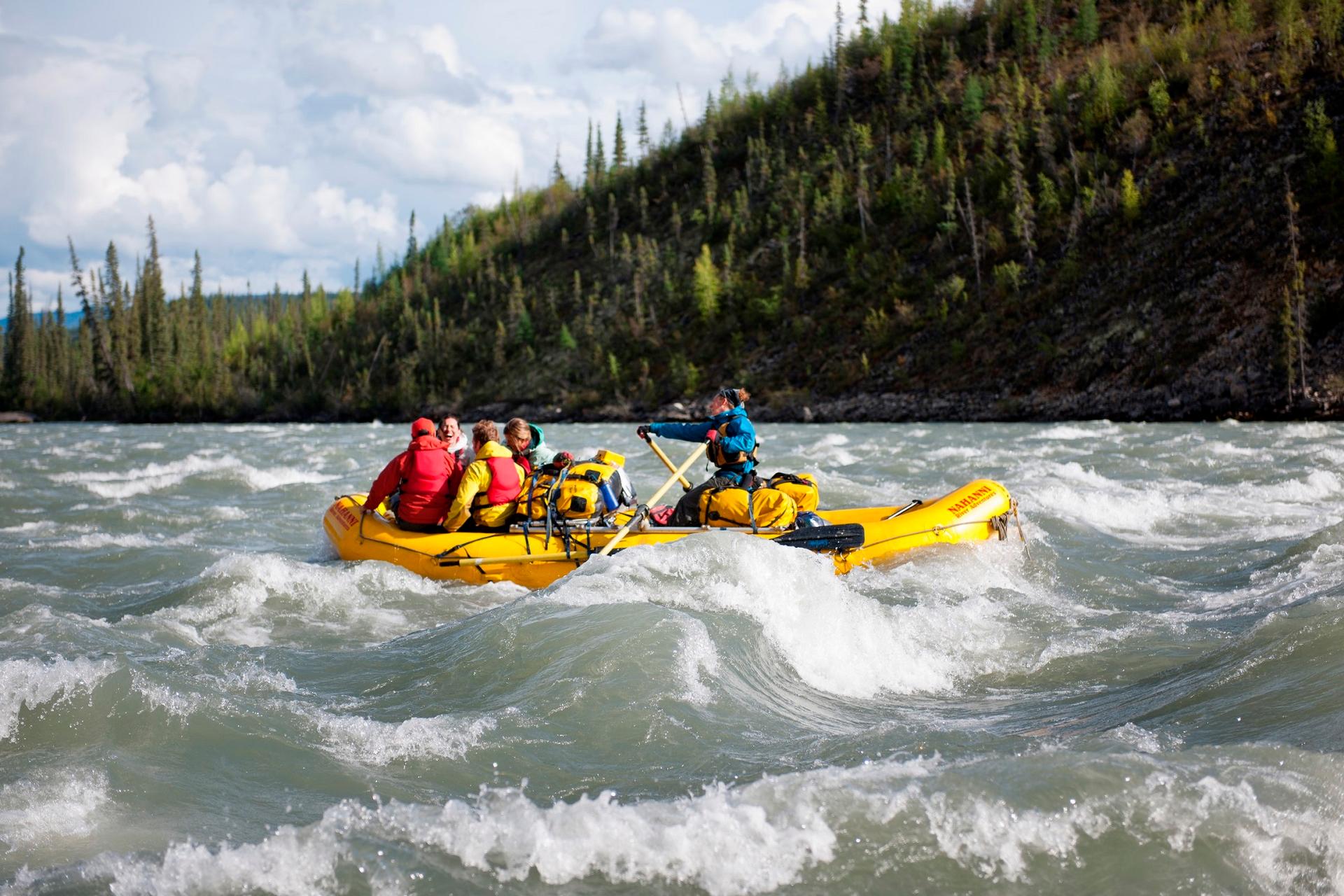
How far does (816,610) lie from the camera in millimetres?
6504

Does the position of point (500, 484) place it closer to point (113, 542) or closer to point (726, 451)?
point (726, 451)

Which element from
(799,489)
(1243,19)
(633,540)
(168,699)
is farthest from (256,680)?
(1243,19)

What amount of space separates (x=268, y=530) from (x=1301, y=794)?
11851 mm

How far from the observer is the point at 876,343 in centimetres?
4359

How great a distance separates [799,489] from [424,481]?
342 cm

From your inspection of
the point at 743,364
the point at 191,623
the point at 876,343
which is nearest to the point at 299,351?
the point at 743,364

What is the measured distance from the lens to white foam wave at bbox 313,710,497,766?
441 centimetres

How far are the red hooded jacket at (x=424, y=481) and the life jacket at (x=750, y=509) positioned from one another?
2341 millimetres

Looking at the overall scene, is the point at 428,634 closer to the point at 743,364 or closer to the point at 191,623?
the point at 191,623

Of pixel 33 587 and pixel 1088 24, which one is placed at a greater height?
pixel 1088 24

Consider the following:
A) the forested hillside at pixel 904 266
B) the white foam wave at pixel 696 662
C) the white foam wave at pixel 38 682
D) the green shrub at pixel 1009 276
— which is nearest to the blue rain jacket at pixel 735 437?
the white foam wave at pixel 696 662

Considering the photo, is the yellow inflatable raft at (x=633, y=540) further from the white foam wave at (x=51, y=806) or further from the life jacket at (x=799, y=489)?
the white foam wave at (x=51, y=806)

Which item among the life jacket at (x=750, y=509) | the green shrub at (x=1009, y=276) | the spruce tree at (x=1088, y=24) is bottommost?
the life jacket at (x=750, y=509)

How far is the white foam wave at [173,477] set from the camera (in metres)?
16.9
